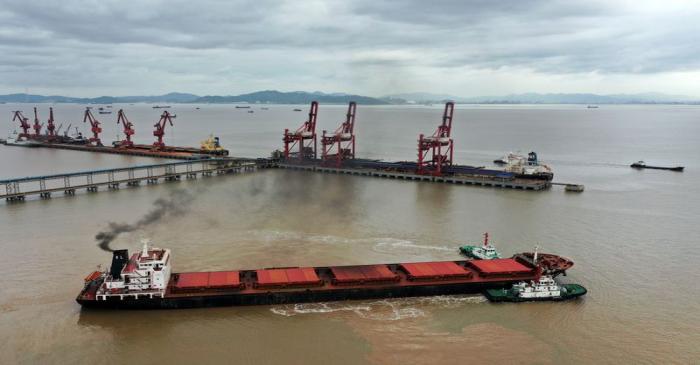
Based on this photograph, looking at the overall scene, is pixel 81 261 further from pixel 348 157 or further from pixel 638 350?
pixel 348 157

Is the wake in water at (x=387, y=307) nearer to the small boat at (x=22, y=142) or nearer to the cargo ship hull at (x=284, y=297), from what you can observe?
the cargo ship hull at (x=284, y=297)

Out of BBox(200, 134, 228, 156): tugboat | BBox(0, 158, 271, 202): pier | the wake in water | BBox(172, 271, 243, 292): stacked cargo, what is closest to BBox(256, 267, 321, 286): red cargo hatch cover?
the wake in water

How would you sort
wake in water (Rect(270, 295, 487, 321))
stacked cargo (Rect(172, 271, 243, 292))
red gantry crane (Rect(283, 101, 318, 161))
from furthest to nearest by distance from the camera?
red gantry crane (Rect(283, 101, 318, 161)) → stacked cargo (Rect(172, 271, 243, 292)) → wake in water (Rect(270, 295, 487, 321))

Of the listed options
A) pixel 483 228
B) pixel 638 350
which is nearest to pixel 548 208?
pixel 483 228

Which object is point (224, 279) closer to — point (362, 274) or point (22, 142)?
point (362, 274)

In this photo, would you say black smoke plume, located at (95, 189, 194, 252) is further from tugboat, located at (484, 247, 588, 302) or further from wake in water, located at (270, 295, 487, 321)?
tugboat, located at (484, 247, 588, 302)

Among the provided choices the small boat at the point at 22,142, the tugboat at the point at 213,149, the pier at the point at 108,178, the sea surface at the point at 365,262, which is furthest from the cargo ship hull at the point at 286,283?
the small boat at the point at 22,142
